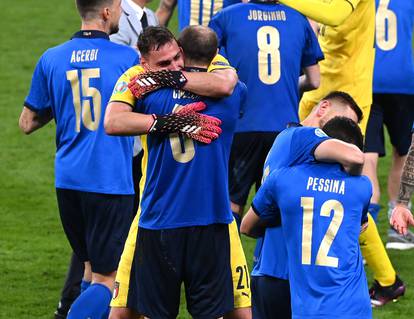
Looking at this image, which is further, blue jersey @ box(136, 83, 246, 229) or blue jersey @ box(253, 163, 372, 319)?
blue jersey @ box(136, 83, 246, 229)

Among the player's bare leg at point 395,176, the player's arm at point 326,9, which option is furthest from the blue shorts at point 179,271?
the player's bare leg at point 395,176

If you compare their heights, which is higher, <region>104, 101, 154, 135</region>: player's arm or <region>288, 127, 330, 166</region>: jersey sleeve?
<region>104, 101, 154, 135</region>: player's arm

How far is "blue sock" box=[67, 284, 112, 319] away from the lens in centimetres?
727

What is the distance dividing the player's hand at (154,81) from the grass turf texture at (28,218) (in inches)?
92.4

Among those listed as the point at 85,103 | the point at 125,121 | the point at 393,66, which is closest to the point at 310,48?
the point at 393,66

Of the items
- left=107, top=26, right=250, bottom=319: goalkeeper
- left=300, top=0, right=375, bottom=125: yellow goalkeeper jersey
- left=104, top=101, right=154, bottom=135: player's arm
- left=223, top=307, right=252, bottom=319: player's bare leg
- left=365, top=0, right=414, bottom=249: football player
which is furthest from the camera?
left=365, top=0, right=414, bottom=249: football player

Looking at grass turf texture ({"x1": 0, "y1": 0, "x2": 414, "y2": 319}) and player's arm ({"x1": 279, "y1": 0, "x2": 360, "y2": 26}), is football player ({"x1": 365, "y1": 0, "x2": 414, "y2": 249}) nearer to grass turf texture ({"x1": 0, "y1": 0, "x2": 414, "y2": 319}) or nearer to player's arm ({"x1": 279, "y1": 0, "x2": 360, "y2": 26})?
grass turf texture ({"x1": 0, "y1": 0, "x2": 414, "y2": 319})

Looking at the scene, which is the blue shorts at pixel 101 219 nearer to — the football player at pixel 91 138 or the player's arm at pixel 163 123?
the football player at pixel 91 138

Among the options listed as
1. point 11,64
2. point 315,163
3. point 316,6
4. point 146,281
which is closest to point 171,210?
point 146,281

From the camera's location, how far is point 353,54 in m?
9.24

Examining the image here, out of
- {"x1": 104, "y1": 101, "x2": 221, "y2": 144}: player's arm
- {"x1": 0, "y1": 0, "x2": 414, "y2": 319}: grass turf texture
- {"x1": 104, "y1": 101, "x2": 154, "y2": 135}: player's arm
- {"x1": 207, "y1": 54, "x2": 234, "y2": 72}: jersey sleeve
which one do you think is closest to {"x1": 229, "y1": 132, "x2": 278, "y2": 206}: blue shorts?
{"x1": 0, "y1": 0, "x2": 414, "y2": 319}: grass turf texture

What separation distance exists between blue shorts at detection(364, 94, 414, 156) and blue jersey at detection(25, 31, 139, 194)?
2.86 metres

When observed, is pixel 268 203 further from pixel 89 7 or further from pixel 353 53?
pixel 353 53

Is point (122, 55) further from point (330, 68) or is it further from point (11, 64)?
point (11, 64)
